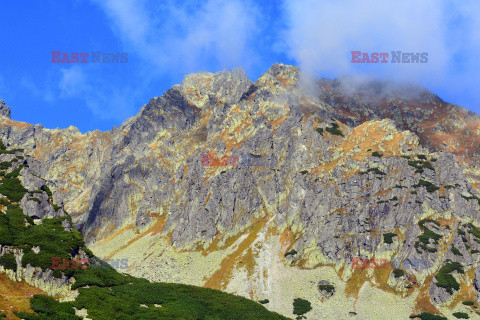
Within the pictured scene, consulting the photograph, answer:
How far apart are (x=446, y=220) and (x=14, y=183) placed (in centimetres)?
13643

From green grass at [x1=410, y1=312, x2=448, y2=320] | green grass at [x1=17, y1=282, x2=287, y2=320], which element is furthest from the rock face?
green grass at [x1=17, y1=282, x2=287, y2=320]

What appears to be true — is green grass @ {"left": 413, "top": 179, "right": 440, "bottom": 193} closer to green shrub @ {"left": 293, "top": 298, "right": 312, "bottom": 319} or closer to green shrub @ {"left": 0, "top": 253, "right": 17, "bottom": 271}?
green shrub @ {"left": 293, "top": 298, "right": 312, "bottom": 319}

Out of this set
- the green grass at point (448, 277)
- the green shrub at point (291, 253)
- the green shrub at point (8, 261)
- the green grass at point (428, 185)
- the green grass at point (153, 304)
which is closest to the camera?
the green grass at point (153, 304)

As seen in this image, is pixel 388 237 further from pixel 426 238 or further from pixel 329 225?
pixel 329 225

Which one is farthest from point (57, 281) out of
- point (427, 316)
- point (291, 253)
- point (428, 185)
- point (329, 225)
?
point (428, 185)

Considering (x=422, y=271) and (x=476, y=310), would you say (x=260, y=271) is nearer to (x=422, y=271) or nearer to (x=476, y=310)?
(x=422, y=271)

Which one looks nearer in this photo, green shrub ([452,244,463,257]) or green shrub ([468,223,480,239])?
green shrub ([452,244,463,257])

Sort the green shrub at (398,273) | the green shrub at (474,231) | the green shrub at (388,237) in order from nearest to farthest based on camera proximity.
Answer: the green shrub at (398,273) < the green shrub at (474,231) < the green shrub at (388,237)

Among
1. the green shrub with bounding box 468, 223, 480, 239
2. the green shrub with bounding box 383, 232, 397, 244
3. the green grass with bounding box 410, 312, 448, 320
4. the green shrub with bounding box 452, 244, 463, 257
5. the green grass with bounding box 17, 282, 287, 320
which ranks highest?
the green shrub with bounding box 468, 223, 480, 239

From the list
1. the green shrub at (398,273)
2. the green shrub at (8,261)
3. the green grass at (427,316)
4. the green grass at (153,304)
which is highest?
the green shrub at (398,273)

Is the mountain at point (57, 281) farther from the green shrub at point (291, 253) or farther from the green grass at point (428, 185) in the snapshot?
the green grass at point (428, 185)

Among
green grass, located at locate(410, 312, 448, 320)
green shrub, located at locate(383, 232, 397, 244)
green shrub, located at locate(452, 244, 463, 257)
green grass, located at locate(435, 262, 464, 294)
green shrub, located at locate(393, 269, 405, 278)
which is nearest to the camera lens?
green grass, located at locate(410, 312, 448, 320)

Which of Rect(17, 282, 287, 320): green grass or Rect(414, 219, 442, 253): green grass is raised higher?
Rect(414, 219, 442, 253): green grass

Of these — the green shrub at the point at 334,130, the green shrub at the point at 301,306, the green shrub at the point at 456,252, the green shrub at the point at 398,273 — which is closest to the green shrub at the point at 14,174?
the green shrub at the point at 301,306
